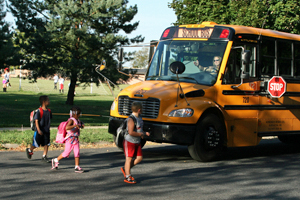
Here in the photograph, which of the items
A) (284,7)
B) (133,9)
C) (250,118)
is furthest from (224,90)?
(133,9)

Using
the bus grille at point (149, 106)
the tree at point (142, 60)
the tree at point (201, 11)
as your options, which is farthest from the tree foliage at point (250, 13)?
the bus grille at point (149, 106)

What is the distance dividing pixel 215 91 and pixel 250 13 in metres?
11.7

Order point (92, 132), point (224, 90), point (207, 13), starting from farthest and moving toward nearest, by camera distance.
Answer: point (207, 13) < point (92, 132) < point (224, 90)

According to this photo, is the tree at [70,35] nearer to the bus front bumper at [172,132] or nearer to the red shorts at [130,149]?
the bus front bumper at [172,132]

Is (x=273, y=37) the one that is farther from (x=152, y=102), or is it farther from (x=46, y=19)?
(x=46, y=19)

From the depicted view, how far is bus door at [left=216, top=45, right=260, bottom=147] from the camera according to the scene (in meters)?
9.64

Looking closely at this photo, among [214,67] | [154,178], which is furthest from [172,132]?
[214,67]

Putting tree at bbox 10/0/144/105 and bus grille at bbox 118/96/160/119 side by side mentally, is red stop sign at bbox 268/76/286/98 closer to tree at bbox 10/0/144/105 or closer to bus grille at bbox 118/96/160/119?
bus grille at bbox 118/96/160/119

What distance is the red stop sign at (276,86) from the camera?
10.4m

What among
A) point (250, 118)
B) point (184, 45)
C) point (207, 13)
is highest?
point (207, 13)

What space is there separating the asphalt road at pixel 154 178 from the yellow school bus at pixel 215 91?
0.64 m

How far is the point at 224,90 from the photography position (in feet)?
31.5

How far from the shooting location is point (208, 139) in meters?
9.12

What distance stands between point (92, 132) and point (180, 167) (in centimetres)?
513
